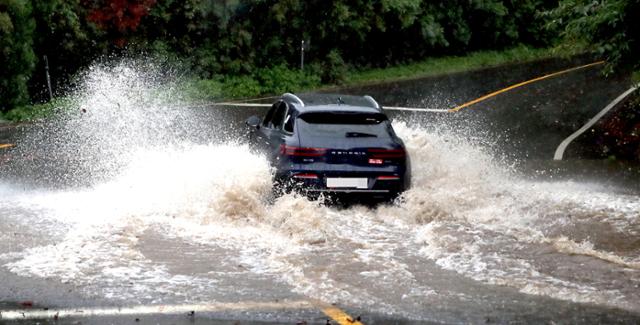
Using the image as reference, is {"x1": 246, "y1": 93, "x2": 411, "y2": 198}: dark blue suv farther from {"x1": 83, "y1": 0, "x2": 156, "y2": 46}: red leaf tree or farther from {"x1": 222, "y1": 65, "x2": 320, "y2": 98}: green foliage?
{"x1": 222, "y1": 65, "x2": 320, "y2": 98}: green foliage

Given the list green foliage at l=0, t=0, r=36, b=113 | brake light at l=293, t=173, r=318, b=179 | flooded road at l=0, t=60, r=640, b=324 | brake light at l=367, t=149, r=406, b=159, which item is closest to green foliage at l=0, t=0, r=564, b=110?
green foliage at l=0, t=0, r=36, b=113

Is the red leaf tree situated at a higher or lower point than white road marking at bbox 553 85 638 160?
higher

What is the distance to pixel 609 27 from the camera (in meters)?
15.9

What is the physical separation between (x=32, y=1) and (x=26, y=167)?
758cm

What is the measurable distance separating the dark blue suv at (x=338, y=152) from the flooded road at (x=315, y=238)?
0.33m

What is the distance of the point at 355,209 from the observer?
1295 centimetres

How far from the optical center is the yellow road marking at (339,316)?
8.05 meters

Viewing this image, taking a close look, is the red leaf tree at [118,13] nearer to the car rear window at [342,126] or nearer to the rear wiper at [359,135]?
the car rear window at [342,126]

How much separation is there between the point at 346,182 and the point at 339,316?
4.40 meters

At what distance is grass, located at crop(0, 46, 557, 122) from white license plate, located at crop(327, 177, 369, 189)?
12.3 metres

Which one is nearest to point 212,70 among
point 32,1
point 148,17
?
point 148,17

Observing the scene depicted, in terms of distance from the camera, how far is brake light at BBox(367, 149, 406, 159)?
1258 cm

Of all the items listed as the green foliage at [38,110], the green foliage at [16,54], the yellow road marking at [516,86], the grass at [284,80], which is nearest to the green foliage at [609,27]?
the yellow road marking at [516,86]

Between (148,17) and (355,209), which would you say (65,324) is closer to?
→ (355,209)
